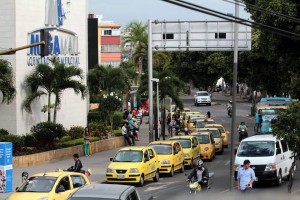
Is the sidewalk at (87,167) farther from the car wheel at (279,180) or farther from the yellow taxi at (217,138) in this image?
the car wheel at (279,180)

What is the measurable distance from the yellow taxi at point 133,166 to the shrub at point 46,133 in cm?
856

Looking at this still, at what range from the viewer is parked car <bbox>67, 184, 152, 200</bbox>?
48.5 feet

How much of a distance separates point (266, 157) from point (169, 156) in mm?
5805

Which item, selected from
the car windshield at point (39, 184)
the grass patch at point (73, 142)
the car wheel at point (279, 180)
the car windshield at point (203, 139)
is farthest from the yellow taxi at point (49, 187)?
the car windshield at point (203, 139)

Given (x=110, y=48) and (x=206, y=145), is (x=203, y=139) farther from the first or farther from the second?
(x=110, y=48)

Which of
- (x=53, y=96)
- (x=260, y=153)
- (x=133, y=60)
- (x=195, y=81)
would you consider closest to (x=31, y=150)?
(x=53, y=96)

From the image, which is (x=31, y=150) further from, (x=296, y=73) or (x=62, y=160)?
(x=296, y=73)

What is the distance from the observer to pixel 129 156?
30172 millimetres

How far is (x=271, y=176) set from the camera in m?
28.5

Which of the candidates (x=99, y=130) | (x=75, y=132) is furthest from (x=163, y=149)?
(x=99, y=130)

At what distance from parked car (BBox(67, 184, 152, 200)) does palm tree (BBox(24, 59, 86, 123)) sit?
82.1 ft

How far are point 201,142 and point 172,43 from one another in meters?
9.62

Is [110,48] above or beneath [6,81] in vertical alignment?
above

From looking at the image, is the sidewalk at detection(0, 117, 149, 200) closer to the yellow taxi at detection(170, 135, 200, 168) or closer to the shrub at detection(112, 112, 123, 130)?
the yellow taxi at detection(170, 135, 200, 168)
